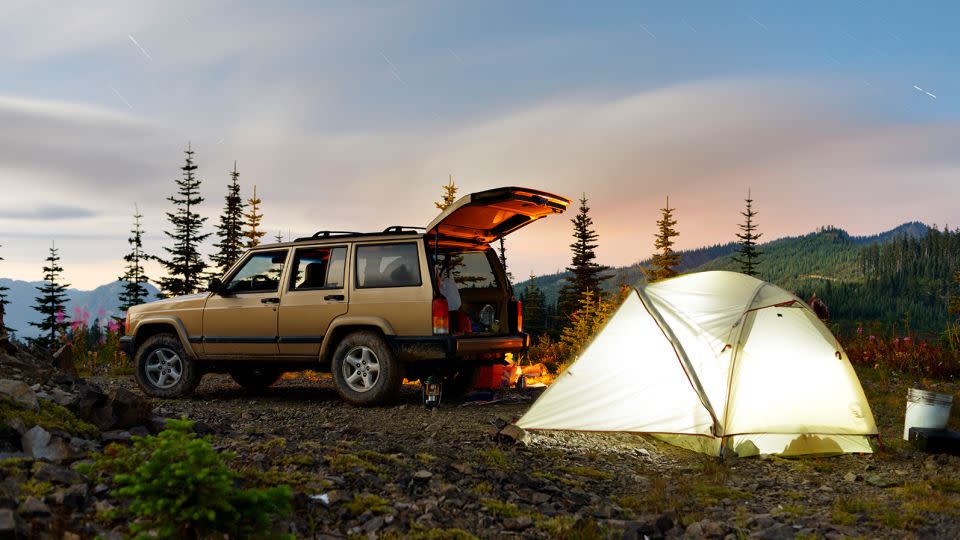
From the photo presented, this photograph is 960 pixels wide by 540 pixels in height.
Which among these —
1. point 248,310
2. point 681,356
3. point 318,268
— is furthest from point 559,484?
point 248,310

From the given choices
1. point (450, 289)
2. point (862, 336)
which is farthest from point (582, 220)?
point (450, 289)

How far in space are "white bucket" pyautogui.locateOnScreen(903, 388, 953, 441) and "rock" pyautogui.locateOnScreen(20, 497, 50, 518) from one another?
8286 mm

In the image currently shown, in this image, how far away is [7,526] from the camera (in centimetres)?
375

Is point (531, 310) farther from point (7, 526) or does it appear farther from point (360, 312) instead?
point (7, 526)

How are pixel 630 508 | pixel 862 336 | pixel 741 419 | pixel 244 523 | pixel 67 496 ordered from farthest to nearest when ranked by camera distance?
pixel 862 336, pixel 741 419, pixel 630 508, pixel 67 496, pixel 244 523

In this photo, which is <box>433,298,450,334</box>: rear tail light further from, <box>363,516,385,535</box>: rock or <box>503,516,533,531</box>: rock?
<box>363,516,385,535</box>: rock

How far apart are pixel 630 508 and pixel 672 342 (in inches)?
106

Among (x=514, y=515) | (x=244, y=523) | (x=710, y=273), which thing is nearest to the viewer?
(x=244, y=523)

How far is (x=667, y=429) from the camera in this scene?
25.6 ft

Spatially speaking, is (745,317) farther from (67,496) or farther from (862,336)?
(862,336)

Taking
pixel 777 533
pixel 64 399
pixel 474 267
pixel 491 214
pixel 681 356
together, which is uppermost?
pixel 491 214

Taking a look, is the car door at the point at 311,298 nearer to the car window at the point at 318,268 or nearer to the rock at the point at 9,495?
the car window at the point at 318,268

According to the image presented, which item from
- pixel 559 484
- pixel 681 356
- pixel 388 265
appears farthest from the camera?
pixel 388 265

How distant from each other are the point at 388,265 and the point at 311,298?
1.26 metres
